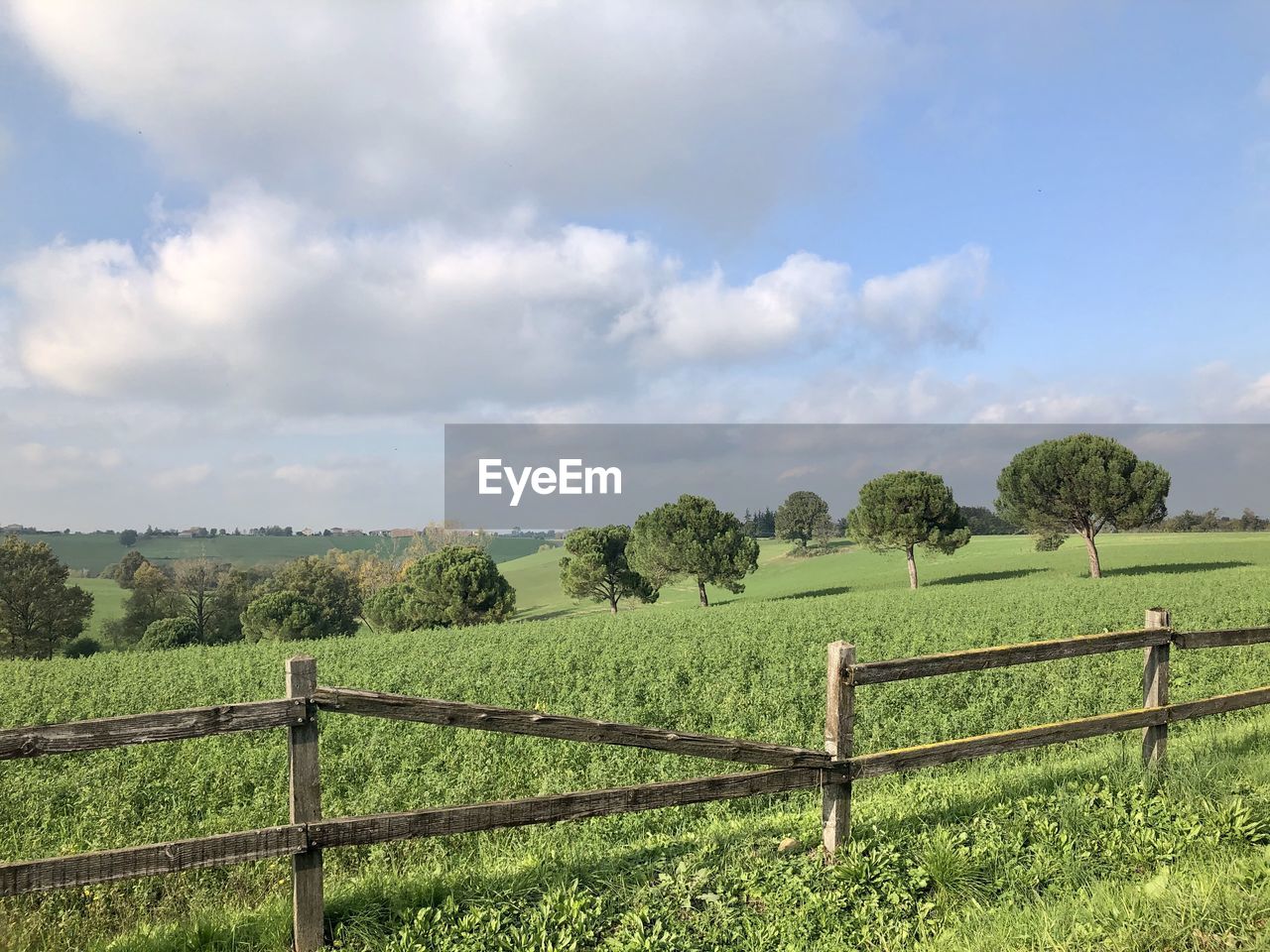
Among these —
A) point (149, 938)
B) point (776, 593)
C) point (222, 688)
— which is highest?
point (149, 938)

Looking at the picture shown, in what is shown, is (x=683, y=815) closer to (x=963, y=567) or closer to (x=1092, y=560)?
(x=1092, y=560)

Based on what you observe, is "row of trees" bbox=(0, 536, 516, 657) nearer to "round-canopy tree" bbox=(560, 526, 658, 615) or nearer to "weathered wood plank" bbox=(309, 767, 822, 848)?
"round-canopy tree" bbox=(560, 526, 658, 615)

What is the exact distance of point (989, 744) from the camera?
6.39 meters

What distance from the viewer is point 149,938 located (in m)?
5.08

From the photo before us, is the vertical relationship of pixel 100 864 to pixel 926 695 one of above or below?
above

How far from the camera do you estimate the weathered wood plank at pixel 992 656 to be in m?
5.86

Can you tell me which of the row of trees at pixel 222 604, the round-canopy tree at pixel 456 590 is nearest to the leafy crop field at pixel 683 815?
the round-canopy tree at pixel 456 590

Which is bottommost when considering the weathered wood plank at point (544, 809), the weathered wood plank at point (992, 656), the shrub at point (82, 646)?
the shrub at point (82, 646)

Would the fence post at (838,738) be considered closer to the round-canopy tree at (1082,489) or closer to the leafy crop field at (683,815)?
the leafy crop field at (683,815)

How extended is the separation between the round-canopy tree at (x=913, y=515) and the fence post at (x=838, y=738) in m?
48.5

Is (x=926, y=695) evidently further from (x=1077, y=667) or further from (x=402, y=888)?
(x=402, y=888)

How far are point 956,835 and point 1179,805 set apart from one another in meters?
2.17

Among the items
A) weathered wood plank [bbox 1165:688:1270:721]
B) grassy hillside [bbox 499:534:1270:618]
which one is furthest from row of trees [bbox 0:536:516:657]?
weathered wood plank [bbox 1165:688:1270:721]

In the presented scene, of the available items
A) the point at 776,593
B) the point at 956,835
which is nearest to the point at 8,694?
the point at 956,835
